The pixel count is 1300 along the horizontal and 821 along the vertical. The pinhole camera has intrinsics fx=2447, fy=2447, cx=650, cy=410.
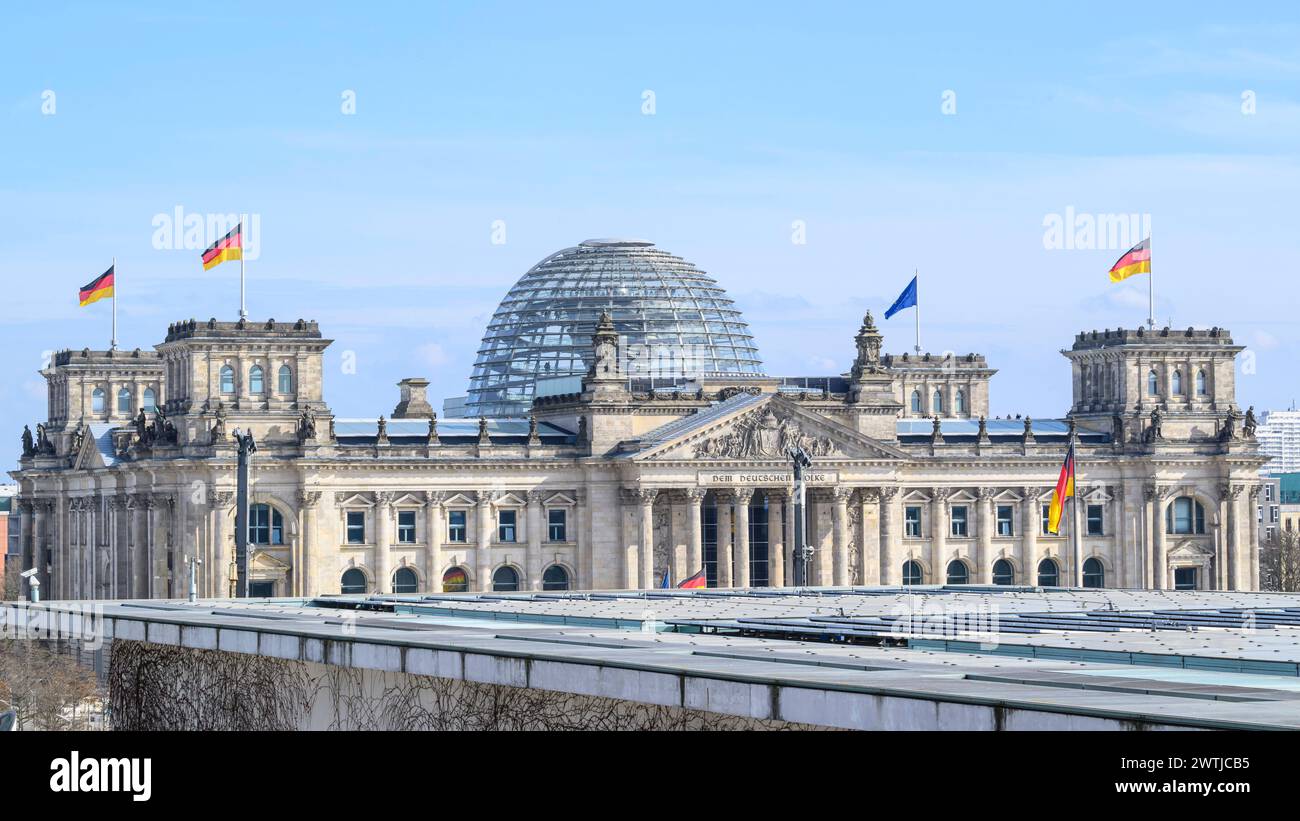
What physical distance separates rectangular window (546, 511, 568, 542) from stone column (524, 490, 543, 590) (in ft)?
2.35

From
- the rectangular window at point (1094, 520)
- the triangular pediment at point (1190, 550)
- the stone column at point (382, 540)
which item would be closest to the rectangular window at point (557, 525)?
the stone column at point (382, 540)

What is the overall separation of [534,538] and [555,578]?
2.59 metres

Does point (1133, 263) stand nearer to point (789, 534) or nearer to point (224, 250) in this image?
point (789, 534)

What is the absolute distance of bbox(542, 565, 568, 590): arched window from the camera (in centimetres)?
12738

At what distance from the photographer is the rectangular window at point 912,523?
440ft

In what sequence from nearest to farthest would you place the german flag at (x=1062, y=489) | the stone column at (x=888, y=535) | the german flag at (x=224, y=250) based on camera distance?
1. the german flag at (x=1062, y=489)
2. the german flag at (x=224, y=250)
3. the stone column at (x=888, y=535)

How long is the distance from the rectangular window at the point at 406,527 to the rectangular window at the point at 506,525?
4639mm

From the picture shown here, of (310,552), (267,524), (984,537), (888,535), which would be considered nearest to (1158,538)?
(984,537)

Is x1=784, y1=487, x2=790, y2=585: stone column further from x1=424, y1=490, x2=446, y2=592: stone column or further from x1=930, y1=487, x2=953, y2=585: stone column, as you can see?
x1=424, y1=490, x2=446, y2=592: stone column

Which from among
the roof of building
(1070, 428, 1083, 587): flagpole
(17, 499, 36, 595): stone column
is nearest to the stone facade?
(1070, 428, 1083, 587): flagpole

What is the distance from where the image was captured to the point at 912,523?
134 metres

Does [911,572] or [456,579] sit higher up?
[456,579]

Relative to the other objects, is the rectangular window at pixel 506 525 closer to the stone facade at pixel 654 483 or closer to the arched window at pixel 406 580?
the stone facade at pixel 654 483
